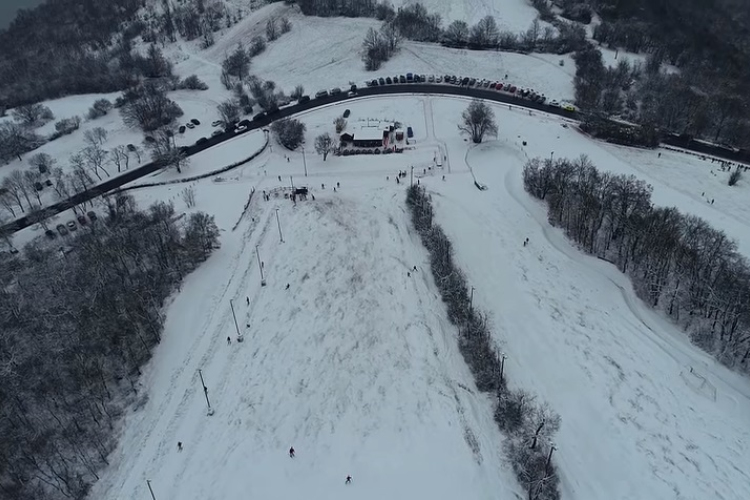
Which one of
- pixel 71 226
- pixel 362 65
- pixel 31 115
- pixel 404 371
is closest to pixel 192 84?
pixel 31 115

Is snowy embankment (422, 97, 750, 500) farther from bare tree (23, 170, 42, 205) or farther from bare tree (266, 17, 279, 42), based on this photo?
bare tree (266, 17, 279, 42)

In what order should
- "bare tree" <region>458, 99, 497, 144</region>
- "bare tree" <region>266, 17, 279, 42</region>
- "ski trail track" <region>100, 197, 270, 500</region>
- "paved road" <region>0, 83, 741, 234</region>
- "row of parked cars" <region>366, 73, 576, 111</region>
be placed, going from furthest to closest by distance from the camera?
"bare tree" <region>266, 17, 279, 42</region> < "row of parked cars" <region>366, 73, 576, 111</region> < "bare tree" <region>458, 99, 497, 144</region> < "paved road" <region>0, 83, 741, 234</region> < "ski trail track" <region>100, 197, 270, 500</region>

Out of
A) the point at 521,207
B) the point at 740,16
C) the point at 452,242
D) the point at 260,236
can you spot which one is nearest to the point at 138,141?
the point at 260,236

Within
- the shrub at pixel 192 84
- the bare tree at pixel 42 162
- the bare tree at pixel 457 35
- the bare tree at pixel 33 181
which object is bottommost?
the bare tree at pixel 33 181

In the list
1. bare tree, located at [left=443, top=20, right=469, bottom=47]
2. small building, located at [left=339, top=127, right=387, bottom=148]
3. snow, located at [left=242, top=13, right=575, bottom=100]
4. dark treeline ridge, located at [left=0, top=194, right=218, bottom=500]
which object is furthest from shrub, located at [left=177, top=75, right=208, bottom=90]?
bare tree, located at [left=443, top=20, right=469, bottom=47]

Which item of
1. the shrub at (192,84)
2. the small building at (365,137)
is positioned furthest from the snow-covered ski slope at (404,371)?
the shrub at (192,84)

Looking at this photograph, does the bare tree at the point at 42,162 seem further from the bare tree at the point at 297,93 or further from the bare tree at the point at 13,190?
the bare tree at the point at 297,93
